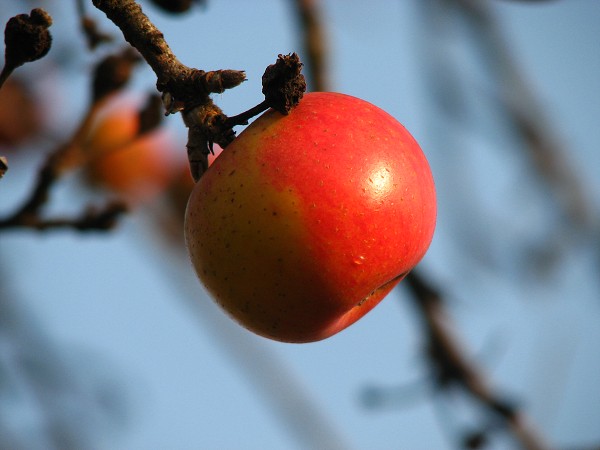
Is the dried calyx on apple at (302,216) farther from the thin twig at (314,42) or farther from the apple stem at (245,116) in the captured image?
the thin twig at (314,42)

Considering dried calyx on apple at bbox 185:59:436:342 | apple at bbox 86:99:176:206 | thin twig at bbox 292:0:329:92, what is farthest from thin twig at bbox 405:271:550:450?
apple at bbox 86:99:176:206

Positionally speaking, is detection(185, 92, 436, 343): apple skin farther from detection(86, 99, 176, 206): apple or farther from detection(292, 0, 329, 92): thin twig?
detection(86, 99, 176, 206): apple

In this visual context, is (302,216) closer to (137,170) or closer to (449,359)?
(449,359)

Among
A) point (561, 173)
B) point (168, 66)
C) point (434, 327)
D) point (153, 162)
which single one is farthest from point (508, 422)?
point (153, 162)

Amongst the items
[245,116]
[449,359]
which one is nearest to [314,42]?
[449,359]

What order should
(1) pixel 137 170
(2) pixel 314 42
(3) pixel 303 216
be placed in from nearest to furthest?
(3) pixel 303 216 → (2) pixel 314 42 → (1) pixel 137 170

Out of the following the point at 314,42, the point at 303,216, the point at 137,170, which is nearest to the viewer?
the point at 303,216

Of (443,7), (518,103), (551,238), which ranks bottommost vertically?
(551,238)

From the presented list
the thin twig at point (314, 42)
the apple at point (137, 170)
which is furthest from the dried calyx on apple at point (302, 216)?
the apple at point (137, 170)

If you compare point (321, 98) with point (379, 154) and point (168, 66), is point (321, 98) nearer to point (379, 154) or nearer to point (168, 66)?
point (379, 154)
